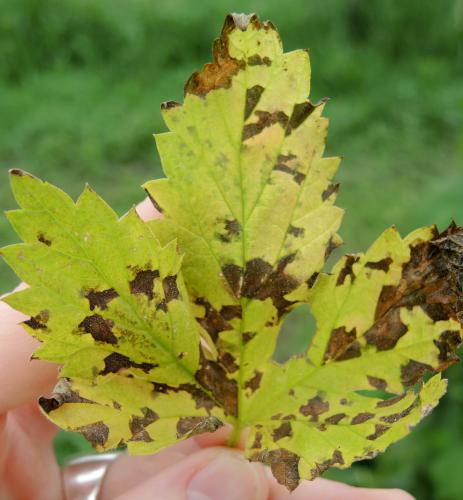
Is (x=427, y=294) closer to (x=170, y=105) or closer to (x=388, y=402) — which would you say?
(x=388, y=402)

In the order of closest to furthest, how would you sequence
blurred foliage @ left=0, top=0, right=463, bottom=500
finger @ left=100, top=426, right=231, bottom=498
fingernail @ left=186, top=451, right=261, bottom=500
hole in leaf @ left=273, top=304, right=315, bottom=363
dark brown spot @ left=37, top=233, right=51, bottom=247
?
dark brown spot @ left=37, top=233, right=51, bottom=247 < fingernail @ left=186, top=451, right=261, bottom=500 < finger @ left=100, top=426, right=231, bottom=498 < hole in leaf @ left=273, top=304, right=315, bottom=363 < blurred foliage @ left=0, top=0, right=463, bottom=500

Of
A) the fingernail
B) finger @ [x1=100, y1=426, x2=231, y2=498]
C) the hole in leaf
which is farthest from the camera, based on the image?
the hole in leaf

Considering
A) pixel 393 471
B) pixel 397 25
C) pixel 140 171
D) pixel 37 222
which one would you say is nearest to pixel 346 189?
pixel 140 171

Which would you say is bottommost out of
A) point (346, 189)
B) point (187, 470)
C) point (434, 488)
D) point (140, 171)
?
point (434, 488)

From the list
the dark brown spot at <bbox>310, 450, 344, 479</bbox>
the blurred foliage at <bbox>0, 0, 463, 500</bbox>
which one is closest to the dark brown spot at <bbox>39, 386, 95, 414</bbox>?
the dark brown spot at <bbox>310, 450, 344, 479</bbox>

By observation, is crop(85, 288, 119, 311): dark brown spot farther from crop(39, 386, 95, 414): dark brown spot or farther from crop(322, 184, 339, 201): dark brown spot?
crop(322, 184, 339, 201): dark brown spot

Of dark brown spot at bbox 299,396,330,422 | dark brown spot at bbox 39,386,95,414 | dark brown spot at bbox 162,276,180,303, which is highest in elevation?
dark brown spot at bbox 162,276,180,303

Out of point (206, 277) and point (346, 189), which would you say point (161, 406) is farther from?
point (346, 189)
